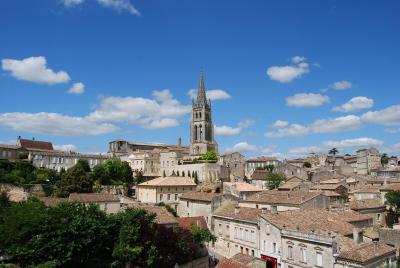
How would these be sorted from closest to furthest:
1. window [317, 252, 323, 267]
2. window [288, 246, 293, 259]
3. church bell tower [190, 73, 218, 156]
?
window [317, 252, 323, 267]
window [288, 246, 293, 259]
church bell tower [190, 73, 218, 156]

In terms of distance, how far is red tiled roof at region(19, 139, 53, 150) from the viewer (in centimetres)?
9732

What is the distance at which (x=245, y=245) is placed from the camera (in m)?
39.7

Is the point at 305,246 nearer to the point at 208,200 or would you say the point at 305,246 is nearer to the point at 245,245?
the point at 245,245

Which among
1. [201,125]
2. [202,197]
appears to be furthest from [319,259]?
[201,125]

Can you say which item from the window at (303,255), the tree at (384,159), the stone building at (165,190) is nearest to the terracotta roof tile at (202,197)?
the stone building at (165,190)

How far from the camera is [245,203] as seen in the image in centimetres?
4978

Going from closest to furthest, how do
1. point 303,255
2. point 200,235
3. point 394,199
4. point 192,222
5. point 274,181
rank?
1. point 303,255
2. point 200,235
3. point 192,222
4. point 394,199
5. point 274,181

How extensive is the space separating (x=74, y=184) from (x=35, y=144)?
46380mm

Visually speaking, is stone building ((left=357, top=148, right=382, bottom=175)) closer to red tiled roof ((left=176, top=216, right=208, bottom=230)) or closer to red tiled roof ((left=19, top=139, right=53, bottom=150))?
red tiled roof ((left=176, top=216, right=208, bottom=230))

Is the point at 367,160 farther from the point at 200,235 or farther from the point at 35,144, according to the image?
the point at 35,144

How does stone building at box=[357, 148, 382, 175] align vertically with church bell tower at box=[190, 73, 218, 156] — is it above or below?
below

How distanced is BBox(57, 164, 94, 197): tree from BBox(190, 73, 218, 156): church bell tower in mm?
67930

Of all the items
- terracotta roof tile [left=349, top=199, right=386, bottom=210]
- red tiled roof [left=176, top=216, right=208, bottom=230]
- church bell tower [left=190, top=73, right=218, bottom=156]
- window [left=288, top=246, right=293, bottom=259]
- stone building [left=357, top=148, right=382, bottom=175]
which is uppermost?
church bell tower [left=190, top=73, right=218, bottom=156]

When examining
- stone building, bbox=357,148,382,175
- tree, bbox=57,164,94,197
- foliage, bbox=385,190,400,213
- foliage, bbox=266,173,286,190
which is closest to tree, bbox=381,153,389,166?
stone building, bbox=357,148,382,175
